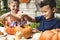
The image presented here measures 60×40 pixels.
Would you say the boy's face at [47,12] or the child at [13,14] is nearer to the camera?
the boy's face at [47,12]

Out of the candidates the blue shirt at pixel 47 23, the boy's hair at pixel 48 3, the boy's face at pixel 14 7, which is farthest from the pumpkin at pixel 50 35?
the boy's face at pixel 14 7

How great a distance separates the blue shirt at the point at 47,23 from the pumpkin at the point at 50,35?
0.04m

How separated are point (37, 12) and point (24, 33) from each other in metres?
0.23

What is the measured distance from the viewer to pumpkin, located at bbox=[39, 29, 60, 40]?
76.7 inches

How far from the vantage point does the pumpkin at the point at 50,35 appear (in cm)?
195

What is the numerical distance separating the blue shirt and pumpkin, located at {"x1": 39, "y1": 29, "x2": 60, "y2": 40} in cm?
4

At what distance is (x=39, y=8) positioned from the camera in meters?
2.04

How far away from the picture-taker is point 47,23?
6.68 ft

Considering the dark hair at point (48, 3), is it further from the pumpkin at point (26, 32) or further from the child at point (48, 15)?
the pumpkin at point (26, 32)

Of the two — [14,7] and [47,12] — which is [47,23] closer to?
[47,12]

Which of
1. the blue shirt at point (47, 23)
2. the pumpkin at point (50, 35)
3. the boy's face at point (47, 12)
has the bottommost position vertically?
the pumpkin at point (50, 35)

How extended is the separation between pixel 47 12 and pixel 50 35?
21cm

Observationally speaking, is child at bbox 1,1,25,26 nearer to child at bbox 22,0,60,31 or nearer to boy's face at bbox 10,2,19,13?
boy's face at bbox 10,2,19,13

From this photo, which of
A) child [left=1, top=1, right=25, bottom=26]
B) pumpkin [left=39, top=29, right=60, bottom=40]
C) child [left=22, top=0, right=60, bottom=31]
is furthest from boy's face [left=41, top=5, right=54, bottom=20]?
child [left=1, top=1, right=25, bottom=26]
